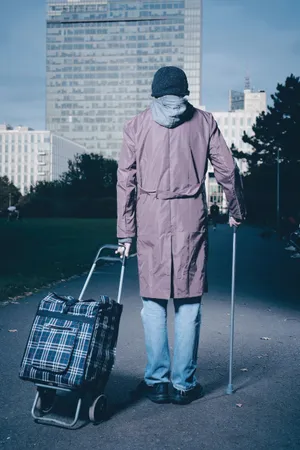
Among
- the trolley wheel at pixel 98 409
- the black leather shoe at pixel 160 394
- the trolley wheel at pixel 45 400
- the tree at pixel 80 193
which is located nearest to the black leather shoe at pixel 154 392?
the black leather shoe at pixel 160 394

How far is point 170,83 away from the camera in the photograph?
371cm

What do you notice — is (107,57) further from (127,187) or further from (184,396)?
(184,396)

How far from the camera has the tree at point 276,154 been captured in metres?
44.0

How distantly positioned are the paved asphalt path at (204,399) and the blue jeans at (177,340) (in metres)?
0.18

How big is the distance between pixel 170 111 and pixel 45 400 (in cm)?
195

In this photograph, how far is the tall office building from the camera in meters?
187

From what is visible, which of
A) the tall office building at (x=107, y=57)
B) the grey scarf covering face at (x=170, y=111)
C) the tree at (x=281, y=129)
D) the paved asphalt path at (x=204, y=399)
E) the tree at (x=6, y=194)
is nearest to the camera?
the paved asphalt path at (x=204, y=399)

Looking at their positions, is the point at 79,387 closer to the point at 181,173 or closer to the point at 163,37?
the point at 181,173

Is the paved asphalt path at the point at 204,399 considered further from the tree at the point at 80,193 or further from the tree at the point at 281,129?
the tree at the point at 80,193

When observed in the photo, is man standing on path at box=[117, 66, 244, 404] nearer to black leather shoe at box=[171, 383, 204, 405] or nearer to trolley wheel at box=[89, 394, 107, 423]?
black leather shoe at box=[171, 383, 204, 405]

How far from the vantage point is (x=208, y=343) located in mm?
5707

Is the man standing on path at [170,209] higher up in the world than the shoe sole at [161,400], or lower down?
higher up

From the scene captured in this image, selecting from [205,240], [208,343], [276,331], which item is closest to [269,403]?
[205,240]

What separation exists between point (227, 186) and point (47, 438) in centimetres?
192
